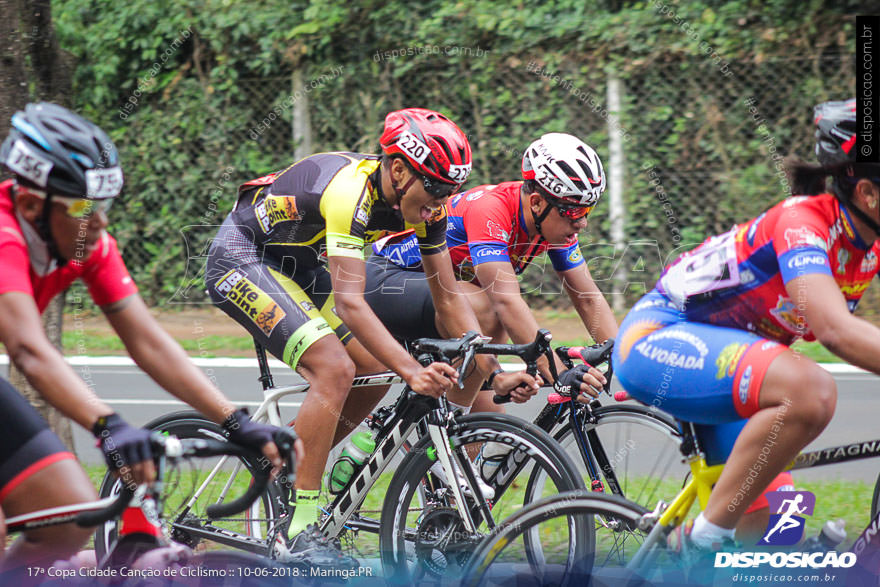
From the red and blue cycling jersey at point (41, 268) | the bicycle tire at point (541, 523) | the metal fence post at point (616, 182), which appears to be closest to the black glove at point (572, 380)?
the bicycle tire at point (541, 523)

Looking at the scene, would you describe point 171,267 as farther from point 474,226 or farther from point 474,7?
point 474,226

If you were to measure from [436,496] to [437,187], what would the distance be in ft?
4.16

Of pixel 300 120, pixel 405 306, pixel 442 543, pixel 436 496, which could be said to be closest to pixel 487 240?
pixel 405 306

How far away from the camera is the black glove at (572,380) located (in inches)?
167

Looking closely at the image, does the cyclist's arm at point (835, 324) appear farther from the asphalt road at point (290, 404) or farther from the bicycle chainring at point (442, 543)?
the bicycle chainring at point (442, 543)

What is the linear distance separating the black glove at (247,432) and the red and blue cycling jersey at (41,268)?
0.58 metres

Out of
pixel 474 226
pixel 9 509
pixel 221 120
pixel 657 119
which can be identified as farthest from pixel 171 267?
pixel 9 509

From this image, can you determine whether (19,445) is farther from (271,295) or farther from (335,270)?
(271,295)

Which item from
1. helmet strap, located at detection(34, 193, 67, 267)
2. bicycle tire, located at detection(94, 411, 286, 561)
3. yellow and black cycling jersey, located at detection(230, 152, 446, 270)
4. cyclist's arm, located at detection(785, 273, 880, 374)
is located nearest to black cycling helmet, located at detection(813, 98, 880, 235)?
cyclist's arm, located at detection(785, 273, 880, 374)

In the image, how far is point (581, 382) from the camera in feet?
13.9

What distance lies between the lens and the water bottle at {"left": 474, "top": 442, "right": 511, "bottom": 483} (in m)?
4.09

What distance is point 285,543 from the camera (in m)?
4.11

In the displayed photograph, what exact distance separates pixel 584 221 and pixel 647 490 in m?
Result: 1.31

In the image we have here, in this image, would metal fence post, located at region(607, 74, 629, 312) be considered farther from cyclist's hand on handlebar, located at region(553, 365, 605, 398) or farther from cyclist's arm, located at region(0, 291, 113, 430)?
cyclist's arm, located at region(0, 291, 113, 430)
